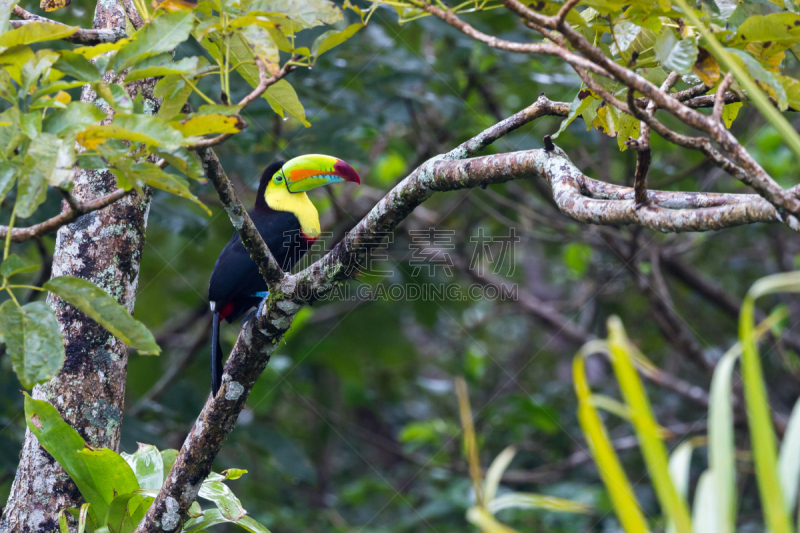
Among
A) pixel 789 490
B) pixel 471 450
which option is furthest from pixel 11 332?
pixel 789 490

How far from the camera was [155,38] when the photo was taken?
4.27 feet

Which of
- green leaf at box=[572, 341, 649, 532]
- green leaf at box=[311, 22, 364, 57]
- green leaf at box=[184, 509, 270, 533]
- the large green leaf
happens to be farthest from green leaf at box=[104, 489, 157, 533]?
green leaf at box=[572, 341, 649, 532]

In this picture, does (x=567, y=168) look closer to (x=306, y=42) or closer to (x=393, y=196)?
(x=393, y=196)

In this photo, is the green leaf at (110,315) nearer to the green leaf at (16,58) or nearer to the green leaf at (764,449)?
the green leaf at (16,58)

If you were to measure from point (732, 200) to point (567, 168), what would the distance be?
0.41m

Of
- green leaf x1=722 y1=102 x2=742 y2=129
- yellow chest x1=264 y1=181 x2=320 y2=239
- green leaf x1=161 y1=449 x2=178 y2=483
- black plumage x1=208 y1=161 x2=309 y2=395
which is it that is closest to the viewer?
green leaf x1=722 y1=102 x2=742 y2=129

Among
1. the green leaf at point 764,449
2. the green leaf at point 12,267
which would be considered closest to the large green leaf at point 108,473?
the green leaf at point 12,267

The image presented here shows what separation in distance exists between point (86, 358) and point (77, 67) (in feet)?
3.22

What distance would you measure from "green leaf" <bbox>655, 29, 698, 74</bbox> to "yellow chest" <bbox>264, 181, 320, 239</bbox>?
2582 millimetres

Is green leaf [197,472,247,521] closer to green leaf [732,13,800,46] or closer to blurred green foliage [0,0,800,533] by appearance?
blurred green foliage [0,0,800,533]

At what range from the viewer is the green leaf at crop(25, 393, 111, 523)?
176cm

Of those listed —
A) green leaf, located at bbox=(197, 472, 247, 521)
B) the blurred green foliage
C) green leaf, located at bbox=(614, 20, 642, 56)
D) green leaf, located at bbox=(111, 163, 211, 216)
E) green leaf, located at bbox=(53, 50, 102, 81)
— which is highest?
green leaf, located at bbox=(614, 20, 642, 56)

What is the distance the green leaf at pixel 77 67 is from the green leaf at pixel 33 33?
0.04m

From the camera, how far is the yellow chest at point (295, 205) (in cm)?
365
